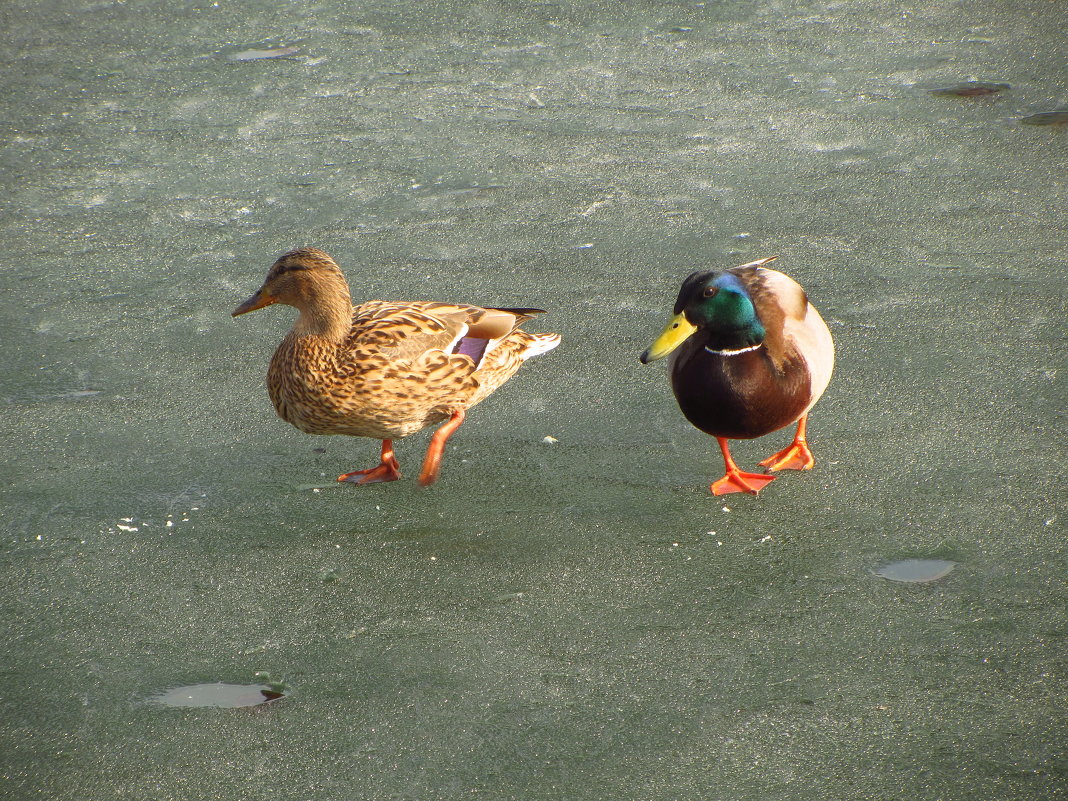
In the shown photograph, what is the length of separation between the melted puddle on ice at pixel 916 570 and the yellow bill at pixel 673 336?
0.90 metres

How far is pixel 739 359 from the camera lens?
3207 millimetres

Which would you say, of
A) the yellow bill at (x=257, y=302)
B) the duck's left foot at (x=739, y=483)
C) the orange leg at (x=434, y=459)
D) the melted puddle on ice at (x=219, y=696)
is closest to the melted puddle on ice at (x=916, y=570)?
the duck's left foot at (x=739, y=483)

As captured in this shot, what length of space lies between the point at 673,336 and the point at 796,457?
689 mm

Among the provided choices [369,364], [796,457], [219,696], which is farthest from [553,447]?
[219,696]

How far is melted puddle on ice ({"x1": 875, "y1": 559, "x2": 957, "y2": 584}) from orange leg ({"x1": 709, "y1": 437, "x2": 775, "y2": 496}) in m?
0.52

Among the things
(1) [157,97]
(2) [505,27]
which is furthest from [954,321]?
(1) [157,97]

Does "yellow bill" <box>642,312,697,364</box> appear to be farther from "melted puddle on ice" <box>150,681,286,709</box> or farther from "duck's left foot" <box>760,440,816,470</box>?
"melted puddle on ice" <box>150,681,286,709</box>

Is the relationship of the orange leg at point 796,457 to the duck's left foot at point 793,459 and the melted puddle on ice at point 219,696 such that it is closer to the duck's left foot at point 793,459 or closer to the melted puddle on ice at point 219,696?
the duck's left foot at point 793,459

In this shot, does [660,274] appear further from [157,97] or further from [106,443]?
[157,97]

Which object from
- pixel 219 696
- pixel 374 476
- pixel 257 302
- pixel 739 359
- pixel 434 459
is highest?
pixel 257 302

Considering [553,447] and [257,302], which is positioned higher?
[257,302]

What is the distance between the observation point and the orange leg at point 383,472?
3515 millimetres

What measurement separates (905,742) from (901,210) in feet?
10.4

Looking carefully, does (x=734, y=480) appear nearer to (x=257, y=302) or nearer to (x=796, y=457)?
(x=796, y=457)
